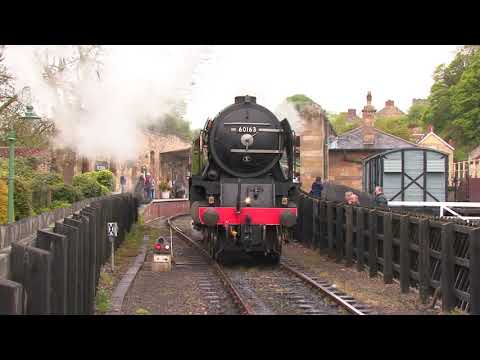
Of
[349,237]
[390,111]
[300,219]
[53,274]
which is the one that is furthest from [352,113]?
[53,274]

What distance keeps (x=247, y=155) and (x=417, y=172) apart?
10570 millimetres

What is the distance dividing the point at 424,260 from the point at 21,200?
6.05 m

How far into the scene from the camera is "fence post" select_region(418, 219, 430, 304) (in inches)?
345

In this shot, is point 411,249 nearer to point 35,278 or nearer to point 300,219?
point 35,278

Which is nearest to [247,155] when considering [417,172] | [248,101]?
[248,101]

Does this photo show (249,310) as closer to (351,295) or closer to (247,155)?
(351,295)

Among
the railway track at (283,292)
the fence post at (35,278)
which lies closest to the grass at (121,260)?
the railway track at (283,292)

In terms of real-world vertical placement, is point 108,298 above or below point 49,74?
below

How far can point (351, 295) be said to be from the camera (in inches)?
382

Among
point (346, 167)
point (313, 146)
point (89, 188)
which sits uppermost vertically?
point (313, 146)

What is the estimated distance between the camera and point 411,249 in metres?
9.63

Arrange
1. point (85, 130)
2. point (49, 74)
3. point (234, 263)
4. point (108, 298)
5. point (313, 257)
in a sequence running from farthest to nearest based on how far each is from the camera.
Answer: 1. point (85, 130)
2. point (49, 74)
3. point (313, 257)
4. point (234, 263)
5. point (108, 298)

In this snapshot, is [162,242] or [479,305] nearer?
[479,305]

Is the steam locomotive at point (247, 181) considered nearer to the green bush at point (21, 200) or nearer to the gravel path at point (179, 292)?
the gravel path at point (179, 292)
